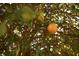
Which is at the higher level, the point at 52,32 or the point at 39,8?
the point at 39,8

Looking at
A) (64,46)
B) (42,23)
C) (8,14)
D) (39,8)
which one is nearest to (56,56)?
(64,46)

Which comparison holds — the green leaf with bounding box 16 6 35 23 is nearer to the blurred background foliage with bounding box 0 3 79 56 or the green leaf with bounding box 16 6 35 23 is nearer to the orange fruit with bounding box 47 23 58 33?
the blurred background foliage with bounding box 0 3 79 56

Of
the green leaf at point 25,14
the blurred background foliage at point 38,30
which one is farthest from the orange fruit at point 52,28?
the green leaf at point 25,14

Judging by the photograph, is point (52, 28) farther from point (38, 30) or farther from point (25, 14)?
point (25, 14)

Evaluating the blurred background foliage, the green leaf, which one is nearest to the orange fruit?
the blurred background foliage

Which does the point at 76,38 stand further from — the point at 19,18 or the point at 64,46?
the point at 19,18

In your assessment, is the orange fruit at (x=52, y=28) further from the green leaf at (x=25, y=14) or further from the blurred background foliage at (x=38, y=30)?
the green leaf at (x=25, y=14)

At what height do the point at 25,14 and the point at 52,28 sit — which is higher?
the point at 25,14

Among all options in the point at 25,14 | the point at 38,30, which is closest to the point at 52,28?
the point at 38,30
